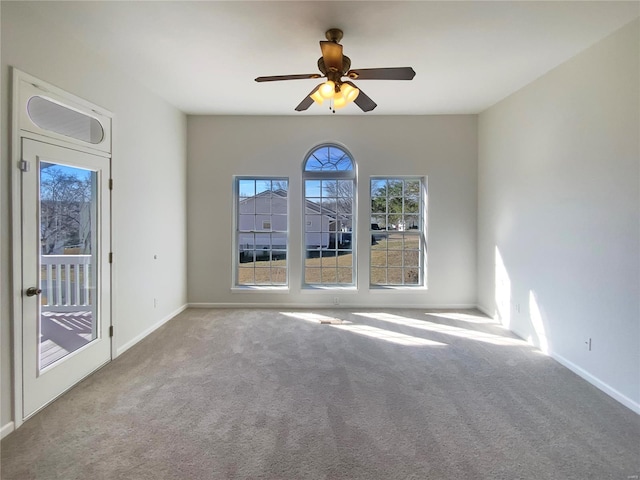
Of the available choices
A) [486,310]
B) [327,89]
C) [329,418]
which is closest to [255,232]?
[327,89]

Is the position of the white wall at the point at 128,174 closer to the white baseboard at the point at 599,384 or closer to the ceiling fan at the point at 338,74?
the ceiling fan at the point at 338,74

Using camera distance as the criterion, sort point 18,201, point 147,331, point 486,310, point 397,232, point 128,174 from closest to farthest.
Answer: point 18,201, point 128,174, point 147,331, point 486,310, point 397,232

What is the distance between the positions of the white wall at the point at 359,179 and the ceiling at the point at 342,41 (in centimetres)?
99

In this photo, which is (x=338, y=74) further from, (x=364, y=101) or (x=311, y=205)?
(x=311, y=205)

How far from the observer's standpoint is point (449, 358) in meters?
3.14

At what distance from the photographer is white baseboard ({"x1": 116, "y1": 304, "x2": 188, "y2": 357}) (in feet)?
10.7

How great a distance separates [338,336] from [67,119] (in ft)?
10.9

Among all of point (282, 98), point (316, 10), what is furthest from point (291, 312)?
point (316, 10)

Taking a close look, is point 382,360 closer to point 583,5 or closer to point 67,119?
point 583,5

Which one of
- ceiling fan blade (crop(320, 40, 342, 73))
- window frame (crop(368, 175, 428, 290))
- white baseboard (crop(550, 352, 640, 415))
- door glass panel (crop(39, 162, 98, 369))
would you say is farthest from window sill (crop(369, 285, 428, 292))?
door glass panel (crop(39, 162, 98, 369))

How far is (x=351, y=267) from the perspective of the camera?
5.02 m

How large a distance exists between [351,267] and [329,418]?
117 inches

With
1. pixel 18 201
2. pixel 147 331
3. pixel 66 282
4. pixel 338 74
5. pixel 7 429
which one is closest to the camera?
pixel 7 429

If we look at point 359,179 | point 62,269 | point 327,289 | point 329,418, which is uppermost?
point 359,179
